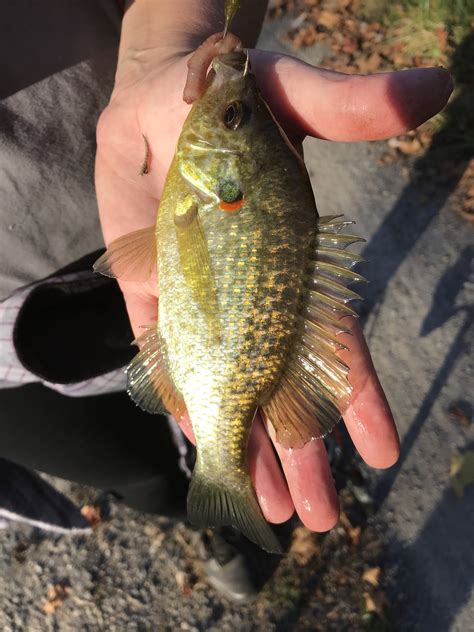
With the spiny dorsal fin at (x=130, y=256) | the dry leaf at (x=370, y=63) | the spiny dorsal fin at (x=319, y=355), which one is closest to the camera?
the spiny dorsal fin at (x=319, y=355)

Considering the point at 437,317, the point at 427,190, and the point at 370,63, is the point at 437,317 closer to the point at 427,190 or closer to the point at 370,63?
the point at 427,190

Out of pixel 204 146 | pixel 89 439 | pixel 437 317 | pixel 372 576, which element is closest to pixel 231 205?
pixel 204 146

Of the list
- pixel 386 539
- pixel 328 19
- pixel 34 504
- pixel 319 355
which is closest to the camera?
pixel 319 355

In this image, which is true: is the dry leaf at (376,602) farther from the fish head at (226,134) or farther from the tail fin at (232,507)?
the fish head at (226,134)

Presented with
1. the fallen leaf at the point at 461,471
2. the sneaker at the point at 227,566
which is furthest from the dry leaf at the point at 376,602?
the fallen leaf at the point at 461,471

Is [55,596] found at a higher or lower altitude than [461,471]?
lower

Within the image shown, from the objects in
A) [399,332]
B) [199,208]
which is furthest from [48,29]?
[399,332]
